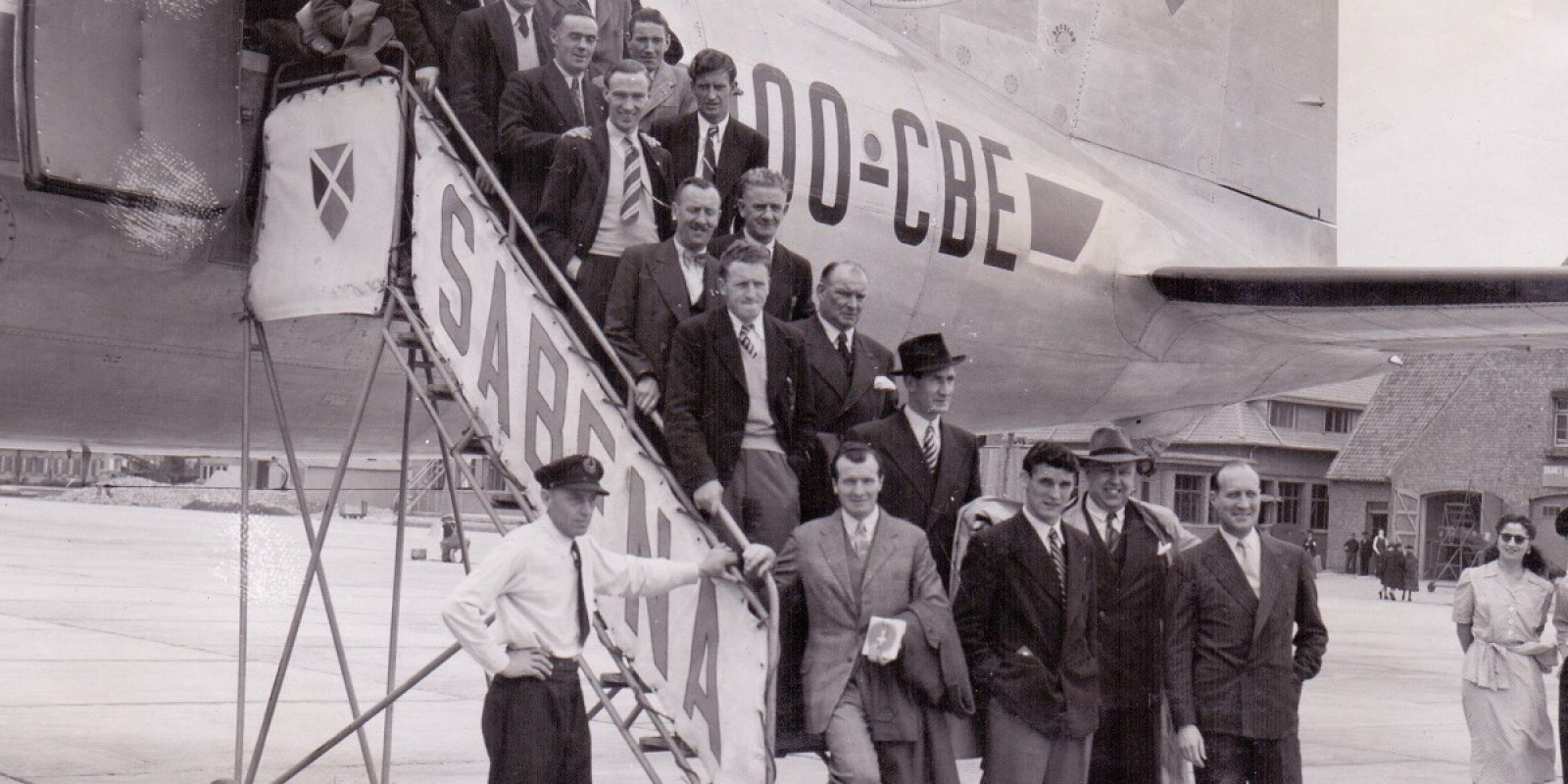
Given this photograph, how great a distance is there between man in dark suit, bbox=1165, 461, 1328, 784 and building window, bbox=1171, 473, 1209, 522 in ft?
172

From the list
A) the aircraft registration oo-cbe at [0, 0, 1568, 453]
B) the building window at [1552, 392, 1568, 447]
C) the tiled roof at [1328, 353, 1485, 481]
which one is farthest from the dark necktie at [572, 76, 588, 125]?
the tiled roof at [1328, 353, 1485, 481]

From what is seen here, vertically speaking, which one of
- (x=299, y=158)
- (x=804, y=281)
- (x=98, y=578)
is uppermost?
(x=299, y=158)

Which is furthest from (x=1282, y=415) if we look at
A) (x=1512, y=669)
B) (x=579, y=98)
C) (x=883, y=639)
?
(x=883, y=639)

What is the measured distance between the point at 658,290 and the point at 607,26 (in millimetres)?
2319

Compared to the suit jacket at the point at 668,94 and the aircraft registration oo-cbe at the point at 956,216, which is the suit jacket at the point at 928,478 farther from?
the aircraft registration oo-cbe at the point at 956,216

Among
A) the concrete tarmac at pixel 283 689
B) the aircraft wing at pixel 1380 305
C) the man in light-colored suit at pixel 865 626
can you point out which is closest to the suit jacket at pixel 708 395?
the man in light-colored suit at pixel 865 626

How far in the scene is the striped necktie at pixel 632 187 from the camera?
704 centimetres

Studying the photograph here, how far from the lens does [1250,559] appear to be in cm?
701

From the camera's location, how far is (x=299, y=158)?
751cm

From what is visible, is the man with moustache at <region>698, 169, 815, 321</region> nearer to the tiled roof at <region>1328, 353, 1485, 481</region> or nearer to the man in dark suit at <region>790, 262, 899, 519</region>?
the man in dark suit at <region>790, 262, 899, 519</region>

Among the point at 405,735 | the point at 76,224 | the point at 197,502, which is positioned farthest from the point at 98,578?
the point at 197,502

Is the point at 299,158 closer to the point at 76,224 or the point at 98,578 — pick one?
the point at 76,224

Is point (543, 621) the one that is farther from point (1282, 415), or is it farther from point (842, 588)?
point (1282, 415)

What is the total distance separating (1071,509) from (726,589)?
1.76 m
